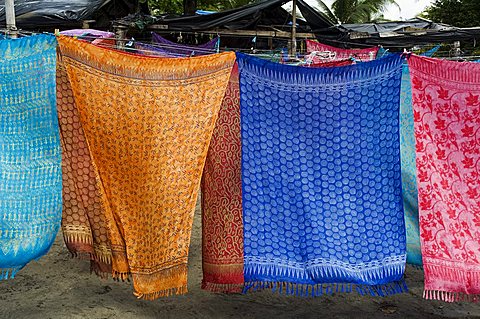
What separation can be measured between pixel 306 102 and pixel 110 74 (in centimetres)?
112

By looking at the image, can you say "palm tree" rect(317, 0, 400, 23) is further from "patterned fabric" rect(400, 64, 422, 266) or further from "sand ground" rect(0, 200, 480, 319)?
"sand ground" rect(0, 200, 480, 319)

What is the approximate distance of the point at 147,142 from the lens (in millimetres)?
2740

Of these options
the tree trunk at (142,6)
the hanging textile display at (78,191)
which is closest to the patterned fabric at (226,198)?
the hanging textile display at (78,191)

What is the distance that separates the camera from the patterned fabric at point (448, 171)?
9.02ft

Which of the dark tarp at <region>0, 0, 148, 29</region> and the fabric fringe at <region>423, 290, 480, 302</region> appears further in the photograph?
the dark tarp at <region>0, 0, 148, 29</region>

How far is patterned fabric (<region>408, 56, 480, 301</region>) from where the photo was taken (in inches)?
108

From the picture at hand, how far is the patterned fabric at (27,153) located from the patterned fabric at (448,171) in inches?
80.9

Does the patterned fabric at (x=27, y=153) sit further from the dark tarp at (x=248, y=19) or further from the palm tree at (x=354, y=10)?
the palm tree at (x=354, y=10)

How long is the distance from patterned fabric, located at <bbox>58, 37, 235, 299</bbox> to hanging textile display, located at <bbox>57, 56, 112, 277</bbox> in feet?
0.23

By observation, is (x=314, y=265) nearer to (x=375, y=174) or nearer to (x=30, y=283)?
(x=375, y=174)

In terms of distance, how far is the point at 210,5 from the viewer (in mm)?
16719

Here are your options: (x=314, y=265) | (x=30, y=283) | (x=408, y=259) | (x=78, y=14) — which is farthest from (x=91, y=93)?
(x=78, y=14)

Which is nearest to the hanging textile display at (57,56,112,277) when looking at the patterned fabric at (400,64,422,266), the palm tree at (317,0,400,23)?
the patterned fabric at (400,64,422,266)

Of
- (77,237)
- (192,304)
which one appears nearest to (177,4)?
(192,304)
